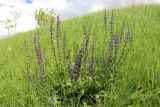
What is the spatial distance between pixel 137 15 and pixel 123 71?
3.24 m

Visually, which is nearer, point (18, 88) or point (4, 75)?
point (18, 88)

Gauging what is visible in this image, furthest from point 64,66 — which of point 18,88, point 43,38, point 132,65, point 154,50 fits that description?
point 43,38

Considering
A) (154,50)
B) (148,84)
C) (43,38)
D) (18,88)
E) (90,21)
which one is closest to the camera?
(148,84)

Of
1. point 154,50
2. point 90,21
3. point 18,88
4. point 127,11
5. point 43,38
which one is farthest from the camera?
point 127,11

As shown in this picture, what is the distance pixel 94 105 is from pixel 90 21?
3.68 metres

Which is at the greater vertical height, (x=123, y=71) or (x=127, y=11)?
(x=127, y=11)

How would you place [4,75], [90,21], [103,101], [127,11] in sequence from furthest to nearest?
1. [127,11]
2. [90,21]
3. [4,75]
4. [103,101]

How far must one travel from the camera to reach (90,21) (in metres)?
6.90

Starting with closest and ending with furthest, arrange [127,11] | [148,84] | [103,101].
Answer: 1. [103,101]
2. [148,84]
3. [127,11]

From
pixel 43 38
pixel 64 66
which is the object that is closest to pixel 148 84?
pixel 64 66

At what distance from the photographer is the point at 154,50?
436cm

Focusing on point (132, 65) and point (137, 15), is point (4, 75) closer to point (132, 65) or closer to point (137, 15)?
point (132, 65)

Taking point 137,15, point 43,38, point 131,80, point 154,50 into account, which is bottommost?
point 131,80

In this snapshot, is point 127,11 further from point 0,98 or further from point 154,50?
point 0,98
